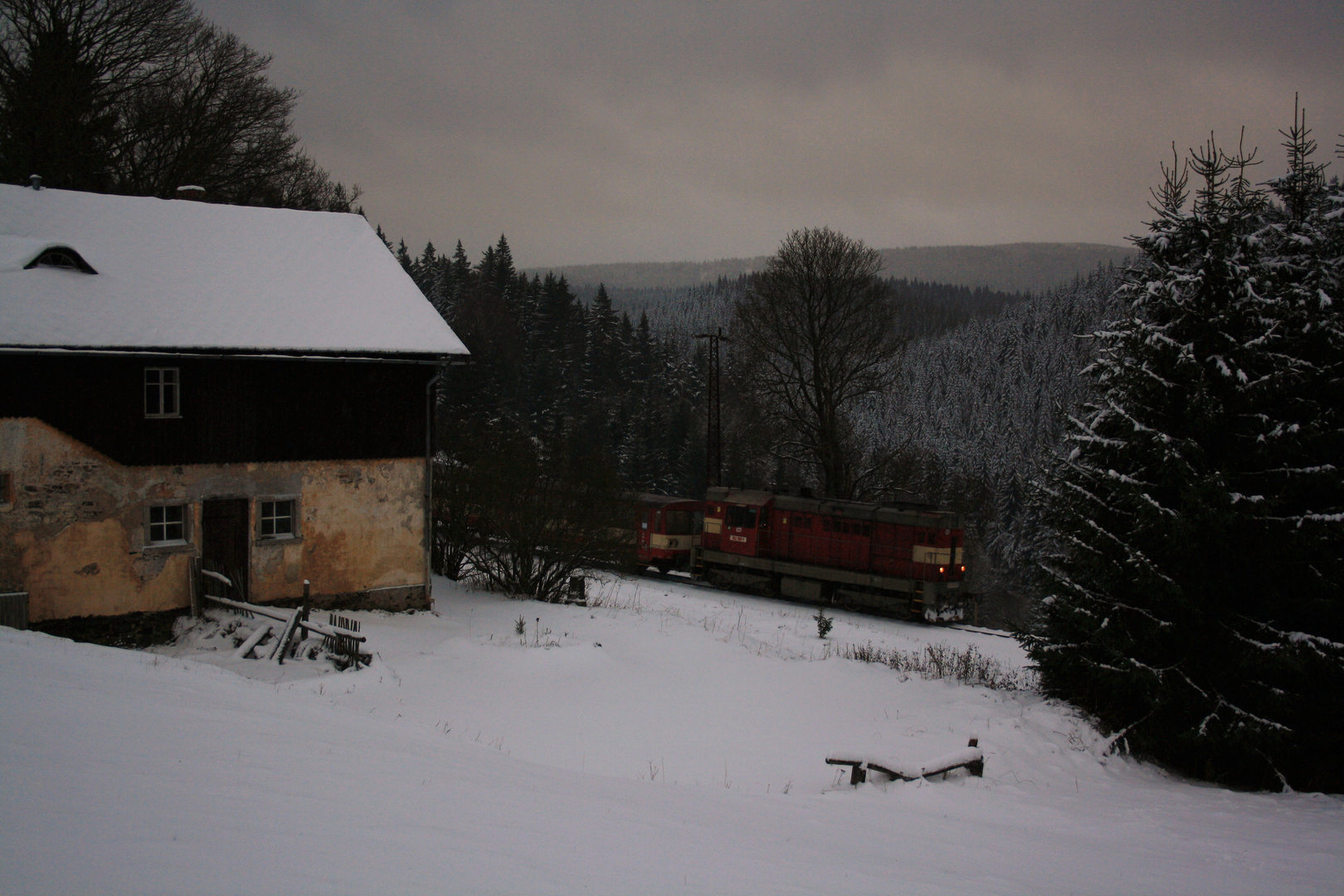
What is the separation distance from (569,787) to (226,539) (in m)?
10.3

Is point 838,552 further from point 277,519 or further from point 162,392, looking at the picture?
point 162,392

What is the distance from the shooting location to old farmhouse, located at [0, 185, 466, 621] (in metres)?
13.1

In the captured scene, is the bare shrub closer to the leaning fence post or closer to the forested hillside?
the forested hillside

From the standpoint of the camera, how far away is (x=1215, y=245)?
1095cm

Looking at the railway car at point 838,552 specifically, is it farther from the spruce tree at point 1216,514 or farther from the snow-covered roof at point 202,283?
the snow-covered roof at point 202,283

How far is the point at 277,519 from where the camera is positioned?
50.0ft

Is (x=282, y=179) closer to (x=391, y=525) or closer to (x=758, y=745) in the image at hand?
(x=391, y=525)

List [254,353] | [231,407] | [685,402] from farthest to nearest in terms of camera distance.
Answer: [685,402] → [231,407] → [254,353]

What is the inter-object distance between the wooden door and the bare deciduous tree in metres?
19.5

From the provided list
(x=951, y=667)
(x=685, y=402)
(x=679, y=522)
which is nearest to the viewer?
(x=951, y=667)

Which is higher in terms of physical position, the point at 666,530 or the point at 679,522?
the point at 679,522

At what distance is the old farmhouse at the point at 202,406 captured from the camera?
13133 millimetres

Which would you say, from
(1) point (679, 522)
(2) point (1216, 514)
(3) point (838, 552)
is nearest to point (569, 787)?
(2) point (1216, 514)

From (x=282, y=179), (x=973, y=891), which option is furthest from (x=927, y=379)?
(x=973, y=891)
